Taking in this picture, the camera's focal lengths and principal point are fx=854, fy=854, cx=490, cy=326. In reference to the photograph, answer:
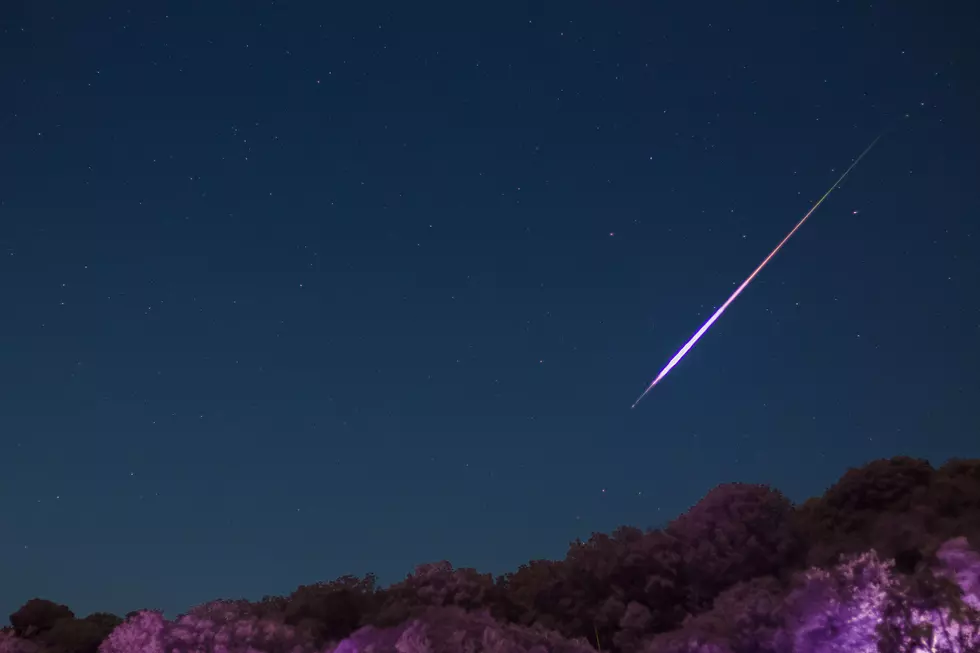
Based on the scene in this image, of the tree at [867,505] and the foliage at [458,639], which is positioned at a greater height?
the tree at [867,505]

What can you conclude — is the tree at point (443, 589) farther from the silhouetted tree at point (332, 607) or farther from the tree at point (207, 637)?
the tree at point (207, 637)

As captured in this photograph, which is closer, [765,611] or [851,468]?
[765,611]

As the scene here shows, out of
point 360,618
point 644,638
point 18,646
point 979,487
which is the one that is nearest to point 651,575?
point 644,638

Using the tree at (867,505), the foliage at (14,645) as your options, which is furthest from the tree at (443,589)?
the foliage at (14,645)

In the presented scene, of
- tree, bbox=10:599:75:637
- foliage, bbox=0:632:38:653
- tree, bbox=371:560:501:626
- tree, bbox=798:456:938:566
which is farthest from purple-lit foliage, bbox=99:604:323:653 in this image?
tree, bbox=798:456:938:566

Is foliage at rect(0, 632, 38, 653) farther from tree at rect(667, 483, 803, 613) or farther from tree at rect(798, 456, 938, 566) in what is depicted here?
tree at rect(798, 456, 938, 566)

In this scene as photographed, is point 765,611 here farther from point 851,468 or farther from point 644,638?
point 851,468

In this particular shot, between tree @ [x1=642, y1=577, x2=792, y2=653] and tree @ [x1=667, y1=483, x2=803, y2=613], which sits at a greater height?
tree @ [x1=667, y1=483, x2=803, y2=613]

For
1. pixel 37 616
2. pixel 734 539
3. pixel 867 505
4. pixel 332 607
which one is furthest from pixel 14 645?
pixel 867 505

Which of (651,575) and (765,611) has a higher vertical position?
(651,575)
